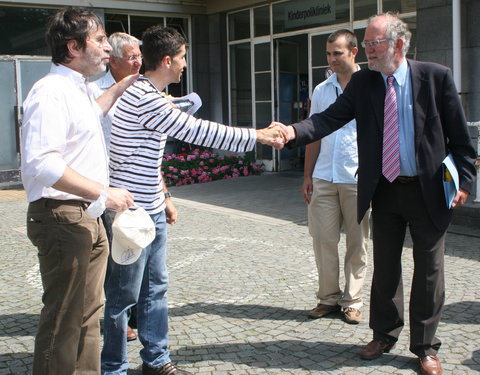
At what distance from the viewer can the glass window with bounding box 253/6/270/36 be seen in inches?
525

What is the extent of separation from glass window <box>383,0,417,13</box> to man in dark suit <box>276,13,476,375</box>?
7368 mm

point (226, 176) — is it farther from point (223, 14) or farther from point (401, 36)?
point (401, 36)

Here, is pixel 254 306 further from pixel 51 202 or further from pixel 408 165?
pixel 51 202

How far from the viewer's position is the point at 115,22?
1391cm

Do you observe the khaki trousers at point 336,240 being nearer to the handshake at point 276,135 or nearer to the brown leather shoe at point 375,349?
the brown leather shoe at point 375,349

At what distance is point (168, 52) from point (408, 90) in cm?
140

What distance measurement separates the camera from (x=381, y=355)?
3.76 meters

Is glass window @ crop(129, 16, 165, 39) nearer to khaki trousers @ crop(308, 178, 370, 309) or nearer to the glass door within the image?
the glass door

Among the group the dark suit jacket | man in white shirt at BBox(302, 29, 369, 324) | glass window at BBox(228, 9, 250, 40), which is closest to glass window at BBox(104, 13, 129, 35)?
glass window at BBox(228, 9, 250, 40)

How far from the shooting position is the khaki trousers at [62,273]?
271cm

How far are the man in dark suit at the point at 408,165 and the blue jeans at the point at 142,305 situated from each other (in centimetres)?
109

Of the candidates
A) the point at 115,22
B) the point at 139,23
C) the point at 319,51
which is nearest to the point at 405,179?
the point at 319,51

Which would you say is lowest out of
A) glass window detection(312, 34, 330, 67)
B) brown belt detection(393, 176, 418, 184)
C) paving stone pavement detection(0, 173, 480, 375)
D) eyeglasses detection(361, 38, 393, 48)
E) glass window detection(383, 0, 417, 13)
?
paving stone pavement detection(0, 173, 480, 375)

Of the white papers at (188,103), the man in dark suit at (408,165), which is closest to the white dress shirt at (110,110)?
the white papers at (188,103)
